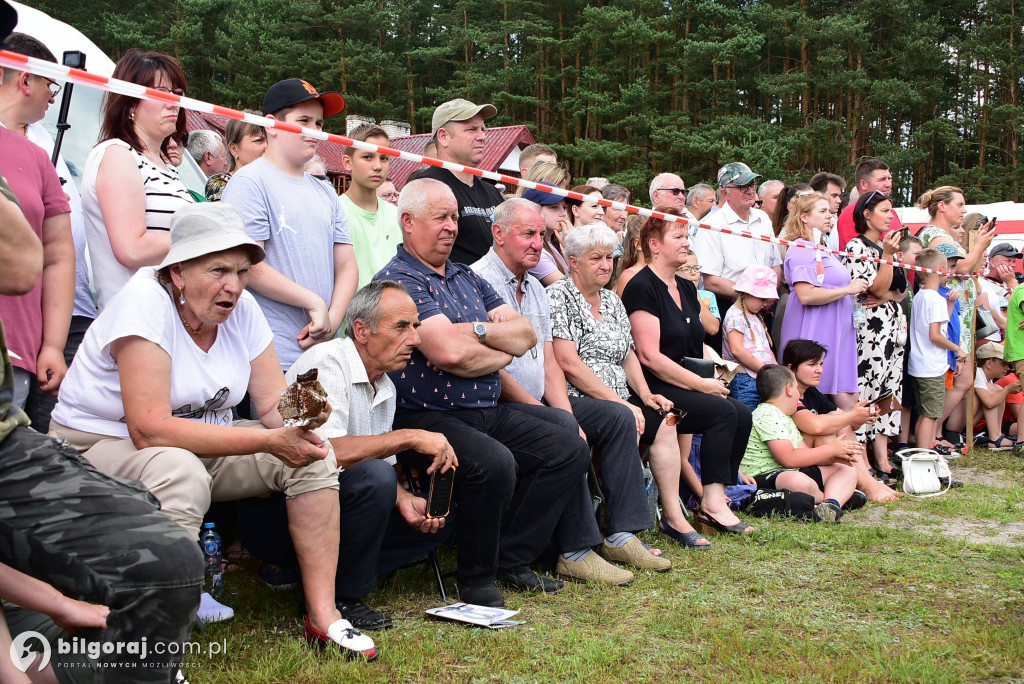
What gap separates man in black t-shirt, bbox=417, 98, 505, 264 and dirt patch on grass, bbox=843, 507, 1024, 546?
296cm

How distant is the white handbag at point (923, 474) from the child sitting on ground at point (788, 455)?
83 centimetres

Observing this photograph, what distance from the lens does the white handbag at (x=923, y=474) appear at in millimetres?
6598

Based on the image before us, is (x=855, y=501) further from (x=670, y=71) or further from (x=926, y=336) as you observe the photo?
(x=670, y=71)

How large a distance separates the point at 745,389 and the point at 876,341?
1.54 meters

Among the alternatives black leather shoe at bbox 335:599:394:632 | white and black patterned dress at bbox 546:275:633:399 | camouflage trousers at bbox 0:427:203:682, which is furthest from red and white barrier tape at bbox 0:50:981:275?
black leather shoe at bbox 335:599:394:632

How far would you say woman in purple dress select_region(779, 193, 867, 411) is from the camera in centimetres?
→ 680

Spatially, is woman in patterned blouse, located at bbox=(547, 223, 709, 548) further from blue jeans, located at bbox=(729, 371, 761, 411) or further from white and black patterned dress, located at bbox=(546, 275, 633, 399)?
blue jeans, located at bbox=(729, 371, 761, 411)

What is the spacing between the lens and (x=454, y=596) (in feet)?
12.7

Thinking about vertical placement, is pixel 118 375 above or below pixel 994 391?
above

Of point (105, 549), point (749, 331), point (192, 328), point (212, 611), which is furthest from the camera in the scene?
point (749, 331)

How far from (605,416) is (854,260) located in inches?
134

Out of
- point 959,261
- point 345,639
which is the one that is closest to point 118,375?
point 345,639

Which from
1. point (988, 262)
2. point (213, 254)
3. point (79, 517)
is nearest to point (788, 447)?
point (213, 254)

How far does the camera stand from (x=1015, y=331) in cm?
851
